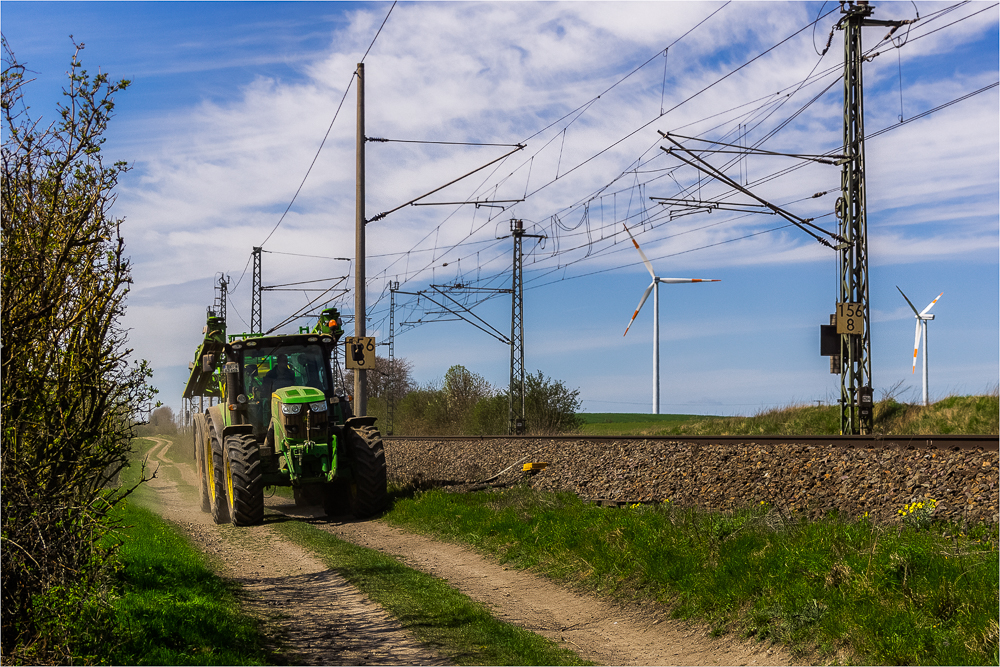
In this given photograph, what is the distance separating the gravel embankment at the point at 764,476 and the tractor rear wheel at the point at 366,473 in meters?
1.84

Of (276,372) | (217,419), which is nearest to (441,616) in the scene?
(276,372)

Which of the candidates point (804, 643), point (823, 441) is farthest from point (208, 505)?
point (804, 643)

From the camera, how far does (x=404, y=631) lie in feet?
25.9

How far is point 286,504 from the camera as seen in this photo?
19.0 m

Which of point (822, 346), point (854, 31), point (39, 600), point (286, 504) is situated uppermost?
point (854, 31)

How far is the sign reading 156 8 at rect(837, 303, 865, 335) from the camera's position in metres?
22.7

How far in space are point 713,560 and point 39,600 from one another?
20.4 ft

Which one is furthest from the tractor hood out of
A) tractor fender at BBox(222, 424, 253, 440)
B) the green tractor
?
tractor fender at BBox(222, 424, 253, 440)

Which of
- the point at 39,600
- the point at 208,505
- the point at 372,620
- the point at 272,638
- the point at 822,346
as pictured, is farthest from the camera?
the point at 822,346

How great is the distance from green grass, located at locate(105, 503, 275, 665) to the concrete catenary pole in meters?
11.2

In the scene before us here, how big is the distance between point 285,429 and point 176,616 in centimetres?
801

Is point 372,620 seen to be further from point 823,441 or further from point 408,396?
point 408,396

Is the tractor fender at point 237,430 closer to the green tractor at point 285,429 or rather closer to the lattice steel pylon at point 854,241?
the green tractor at point 285,429

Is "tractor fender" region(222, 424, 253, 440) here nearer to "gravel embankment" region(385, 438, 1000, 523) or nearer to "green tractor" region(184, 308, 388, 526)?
"green tractor" region(184, 308, 388, 526)
